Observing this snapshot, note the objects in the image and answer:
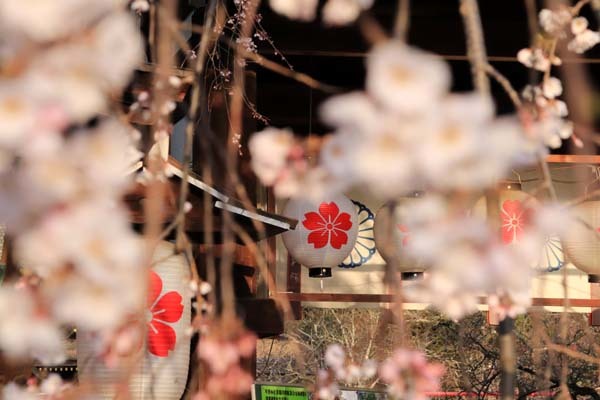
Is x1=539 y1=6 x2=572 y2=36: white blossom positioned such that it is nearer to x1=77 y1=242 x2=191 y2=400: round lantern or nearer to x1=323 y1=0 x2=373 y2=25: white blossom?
x1=323 y1=0 x2=373 y2=25: white blossom

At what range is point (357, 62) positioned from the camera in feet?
15.2

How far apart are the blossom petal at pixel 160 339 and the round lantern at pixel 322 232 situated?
140cm

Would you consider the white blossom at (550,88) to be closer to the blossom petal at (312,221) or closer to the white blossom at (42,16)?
the white blossom at (42,16)

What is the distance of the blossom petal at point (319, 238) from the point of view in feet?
14.8

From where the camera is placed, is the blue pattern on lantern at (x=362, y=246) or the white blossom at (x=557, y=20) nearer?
the white blossom at (x=557, y=20)

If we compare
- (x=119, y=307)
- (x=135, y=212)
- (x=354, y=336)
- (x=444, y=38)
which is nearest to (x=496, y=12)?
(x=444, y=38)

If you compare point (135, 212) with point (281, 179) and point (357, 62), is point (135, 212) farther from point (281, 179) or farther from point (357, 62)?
point (281, 179)

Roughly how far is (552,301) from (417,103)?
4.72 metres

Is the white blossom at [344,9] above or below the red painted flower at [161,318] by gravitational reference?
above

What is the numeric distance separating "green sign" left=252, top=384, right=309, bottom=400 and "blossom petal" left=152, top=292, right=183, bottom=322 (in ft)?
4.57

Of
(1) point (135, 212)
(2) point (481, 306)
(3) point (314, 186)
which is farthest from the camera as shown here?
(2) point (481, 306)

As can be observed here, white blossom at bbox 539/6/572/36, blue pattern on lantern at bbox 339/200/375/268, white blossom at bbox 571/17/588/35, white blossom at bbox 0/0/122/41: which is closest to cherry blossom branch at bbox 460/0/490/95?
white blossom at bbox 0/0/122/41

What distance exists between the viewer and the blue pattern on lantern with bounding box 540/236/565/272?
17.3ft

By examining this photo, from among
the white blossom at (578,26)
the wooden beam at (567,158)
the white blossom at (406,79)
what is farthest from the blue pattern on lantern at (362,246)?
the white blossom at (406,79)
